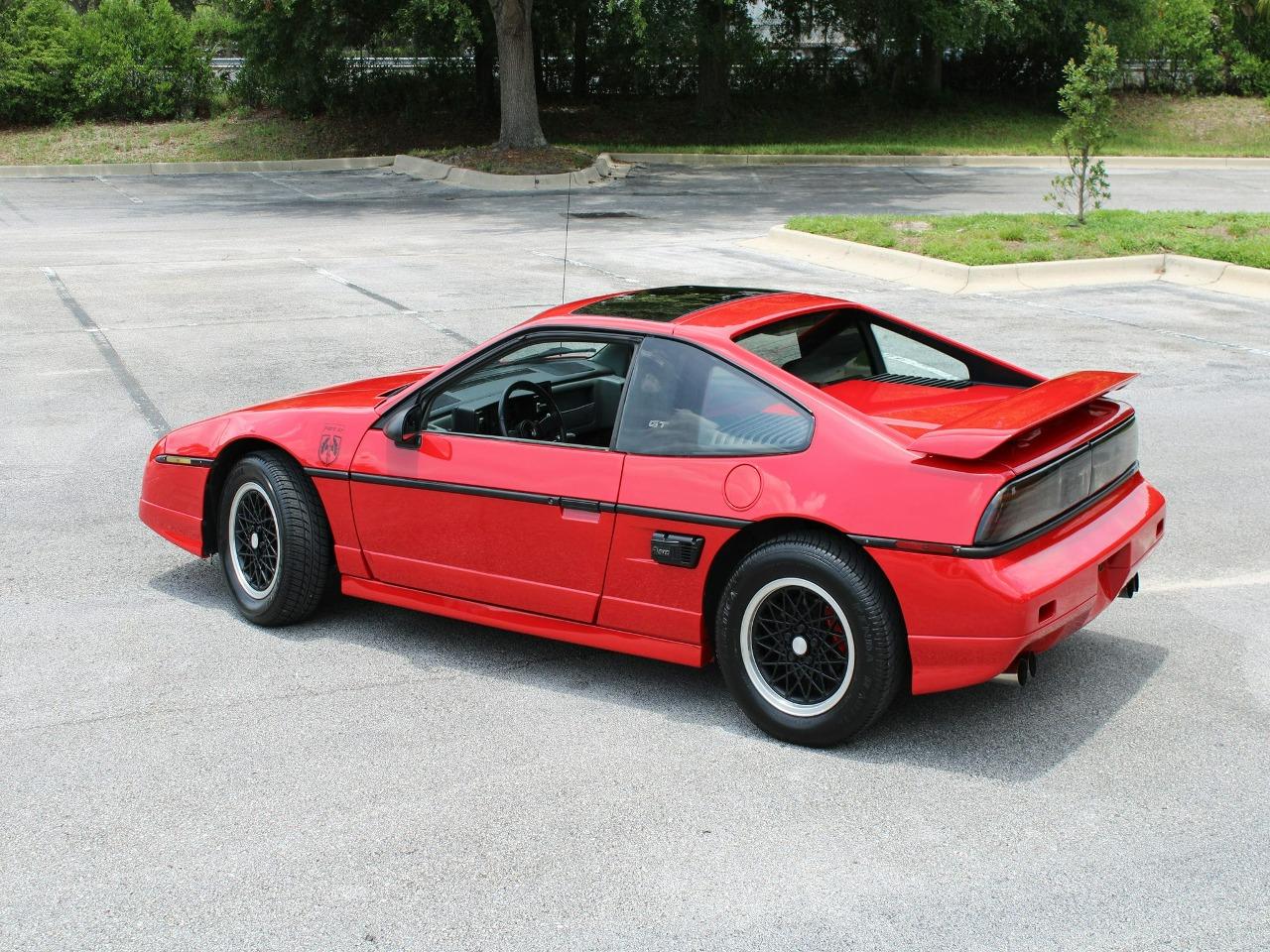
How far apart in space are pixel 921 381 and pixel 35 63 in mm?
33790

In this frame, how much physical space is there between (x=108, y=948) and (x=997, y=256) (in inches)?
527

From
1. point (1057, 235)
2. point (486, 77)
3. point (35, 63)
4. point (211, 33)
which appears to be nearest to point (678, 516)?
point (1057, 235)

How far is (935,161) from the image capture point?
1195 inches

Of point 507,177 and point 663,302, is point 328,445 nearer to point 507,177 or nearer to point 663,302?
point 663,302

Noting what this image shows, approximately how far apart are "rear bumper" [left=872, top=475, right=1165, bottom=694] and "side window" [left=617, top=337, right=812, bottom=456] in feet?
1.98

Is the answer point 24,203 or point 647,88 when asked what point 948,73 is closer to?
point 647,88

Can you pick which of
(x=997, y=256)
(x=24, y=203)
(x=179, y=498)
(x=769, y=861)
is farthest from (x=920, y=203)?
(x=769, y=861)

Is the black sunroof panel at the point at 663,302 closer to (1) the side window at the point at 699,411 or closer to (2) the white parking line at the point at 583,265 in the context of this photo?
(1) the side window at the point at 699,411

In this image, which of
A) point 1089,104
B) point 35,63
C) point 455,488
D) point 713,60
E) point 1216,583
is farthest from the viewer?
point 713,60

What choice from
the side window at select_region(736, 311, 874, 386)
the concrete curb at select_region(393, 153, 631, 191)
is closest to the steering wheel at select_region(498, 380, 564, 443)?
the side window at select_region(736, 311, 874, 386)

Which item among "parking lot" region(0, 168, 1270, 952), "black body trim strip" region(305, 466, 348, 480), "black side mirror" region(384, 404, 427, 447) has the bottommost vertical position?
"parking lot" region(0, 168, 1270, 952)

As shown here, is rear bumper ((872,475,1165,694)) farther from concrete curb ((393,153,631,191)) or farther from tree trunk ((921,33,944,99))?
tree trunk ((921,33,944,99))

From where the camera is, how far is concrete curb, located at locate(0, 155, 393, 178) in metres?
28.7

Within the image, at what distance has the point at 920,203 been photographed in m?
22.7
